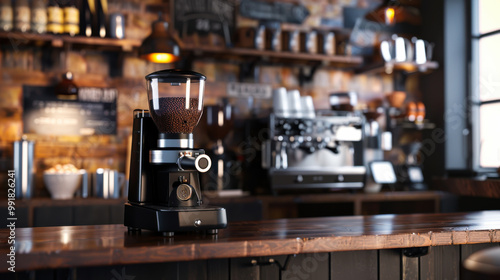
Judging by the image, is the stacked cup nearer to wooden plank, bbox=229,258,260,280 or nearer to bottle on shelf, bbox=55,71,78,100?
bottle on shelf, bbox=55,71,78,100

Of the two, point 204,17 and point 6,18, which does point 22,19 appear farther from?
point 204,17

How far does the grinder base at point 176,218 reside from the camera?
162cm

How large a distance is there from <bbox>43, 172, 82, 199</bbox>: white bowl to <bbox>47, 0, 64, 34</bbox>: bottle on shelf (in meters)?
1.02

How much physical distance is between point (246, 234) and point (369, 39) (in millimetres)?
3646

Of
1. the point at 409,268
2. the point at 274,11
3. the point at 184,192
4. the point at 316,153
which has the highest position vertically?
the point at 274,11

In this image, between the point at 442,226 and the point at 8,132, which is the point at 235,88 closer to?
the point at 8,132

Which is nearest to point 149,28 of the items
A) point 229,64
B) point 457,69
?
point 229,64

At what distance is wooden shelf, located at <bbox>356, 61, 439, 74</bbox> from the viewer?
4.46 m

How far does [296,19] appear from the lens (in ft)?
15.4

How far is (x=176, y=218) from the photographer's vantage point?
1.62 meters

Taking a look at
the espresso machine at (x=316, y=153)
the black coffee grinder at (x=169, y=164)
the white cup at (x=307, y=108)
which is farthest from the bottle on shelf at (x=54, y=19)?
the black coffee grinder at (x=169, y=164)

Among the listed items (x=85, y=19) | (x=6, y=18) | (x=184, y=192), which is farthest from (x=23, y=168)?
(x=184, y=192)

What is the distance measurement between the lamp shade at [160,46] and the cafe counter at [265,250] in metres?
1.69

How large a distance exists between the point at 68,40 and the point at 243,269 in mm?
2637
